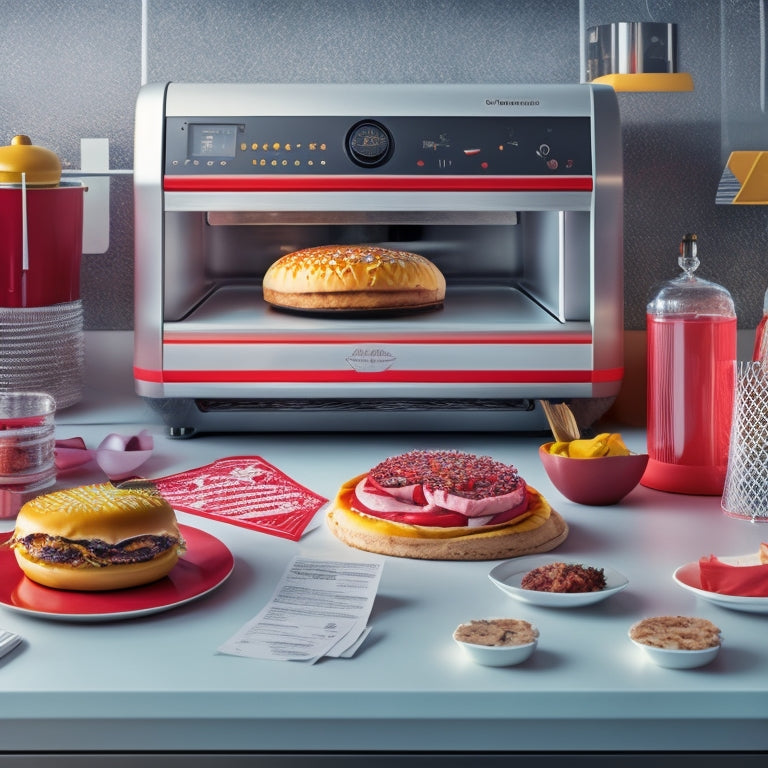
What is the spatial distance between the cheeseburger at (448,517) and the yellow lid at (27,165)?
0.68m

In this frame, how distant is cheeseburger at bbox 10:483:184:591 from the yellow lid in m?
0.66

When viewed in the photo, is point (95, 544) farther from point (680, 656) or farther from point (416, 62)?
point (416, 62)

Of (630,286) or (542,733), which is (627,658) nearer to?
(542,733)

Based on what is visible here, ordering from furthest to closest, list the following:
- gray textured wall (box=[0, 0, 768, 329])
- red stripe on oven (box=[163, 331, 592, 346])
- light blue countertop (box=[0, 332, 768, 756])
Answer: gray textured wall (box=[0, 0, 768, 329]) < red stripe on oven (box=[163, 331, 592, 346]) < light blue countertop (box=[0, 332, 768, 756])

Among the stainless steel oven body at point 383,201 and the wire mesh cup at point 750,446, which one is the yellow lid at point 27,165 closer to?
the stainless steel oven body at point 383,201

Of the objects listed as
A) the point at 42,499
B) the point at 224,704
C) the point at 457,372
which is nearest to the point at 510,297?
the point at 457,372

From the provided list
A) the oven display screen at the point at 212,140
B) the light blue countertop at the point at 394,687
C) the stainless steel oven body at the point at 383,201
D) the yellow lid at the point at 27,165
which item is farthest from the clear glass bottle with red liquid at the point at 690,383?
the yellow lid at the point at 27,165

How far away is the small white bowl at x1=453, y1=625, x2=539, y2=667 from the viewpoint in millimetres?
721

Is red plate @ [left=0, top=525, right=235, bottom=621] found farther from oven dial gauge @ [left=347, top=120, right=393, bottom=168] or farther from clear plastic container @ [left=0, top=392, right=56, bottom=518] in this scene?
oven dial gauge @ [left=347, top=120, right=393, bottom=168]

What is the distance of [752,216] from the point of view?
1671 millimetres

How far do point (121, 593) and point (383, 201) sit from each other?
646 millimetres

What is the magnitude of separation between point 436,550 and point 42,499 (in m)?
0.34

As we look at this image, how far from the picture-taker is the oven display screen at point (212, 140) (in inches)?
51.9

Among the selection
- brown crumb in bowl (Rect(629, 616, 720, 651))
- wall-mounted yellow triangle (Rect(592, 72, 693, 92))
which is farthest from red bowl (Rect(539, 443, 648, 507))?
wall-mounted yellow triangle (Rect(592, 72, 693, 92))
